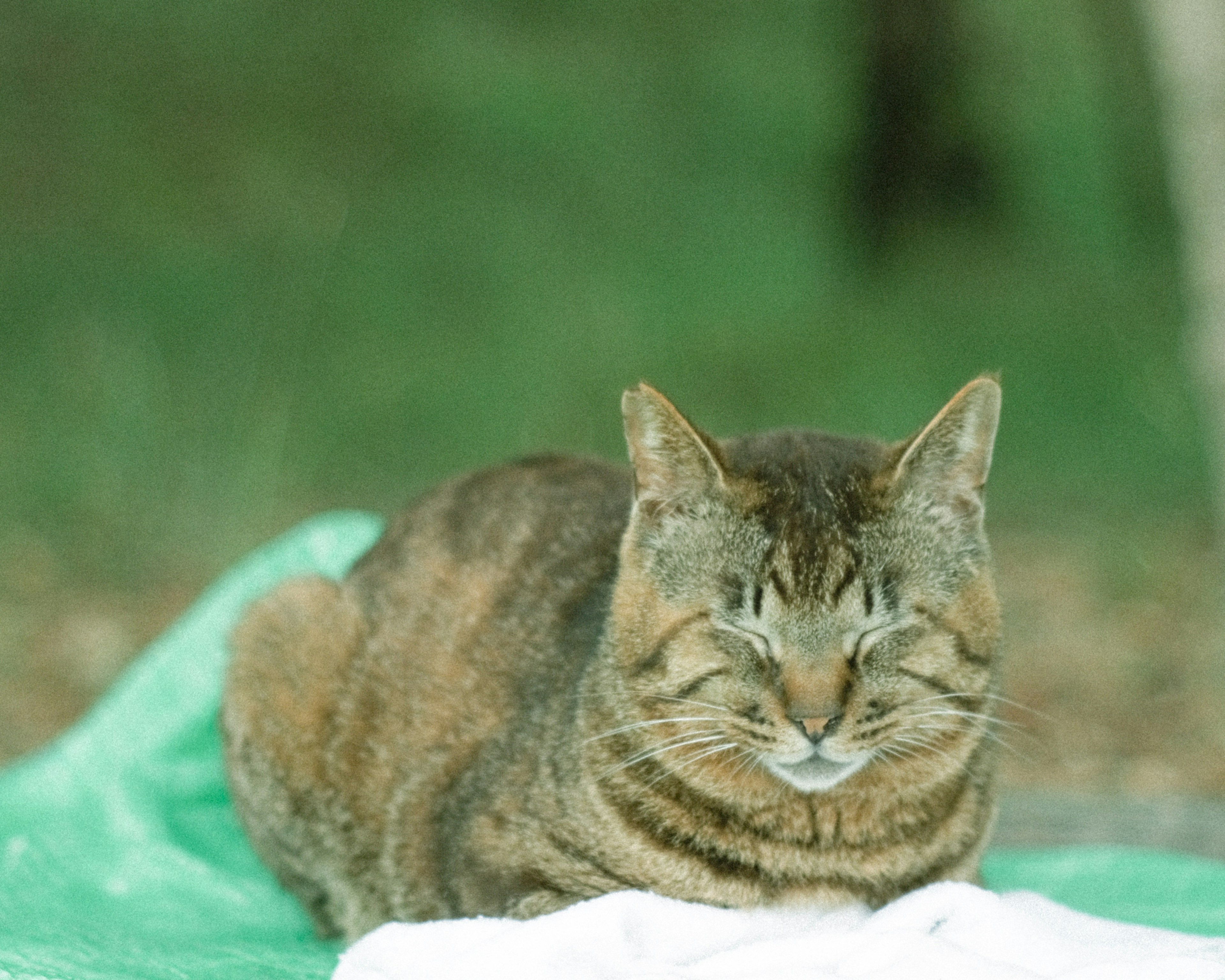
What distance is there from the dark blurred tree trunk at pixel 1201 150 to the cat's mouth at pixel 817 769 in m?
2.45

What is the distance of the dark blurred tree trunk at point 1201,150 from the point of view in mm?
3939

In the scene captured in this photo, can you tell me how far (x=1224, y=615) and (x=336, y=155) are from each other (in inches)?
238

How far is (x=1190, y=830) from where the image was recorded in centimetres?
362

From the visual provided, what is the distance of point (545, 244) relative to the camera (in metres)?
8.34

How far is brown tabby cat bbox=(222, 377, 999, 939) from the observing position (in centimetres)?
224

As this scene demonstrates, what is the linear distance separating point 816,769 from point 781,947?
0.28 m

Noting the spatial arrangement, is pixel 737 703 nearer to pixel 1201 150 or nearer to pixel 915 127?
pixel 1201 150

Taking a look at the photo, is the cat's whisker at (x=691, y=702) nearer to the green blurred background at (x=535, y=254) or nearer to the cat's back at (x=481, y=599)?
the cat's back at (x=481, y=599)

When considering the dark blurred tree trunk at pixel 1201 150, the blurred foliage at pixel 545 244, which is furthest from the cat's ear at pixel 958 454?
the blurred foliage at pixel 545 244

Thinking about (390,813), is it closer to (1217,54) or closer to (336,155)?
(1217,54)

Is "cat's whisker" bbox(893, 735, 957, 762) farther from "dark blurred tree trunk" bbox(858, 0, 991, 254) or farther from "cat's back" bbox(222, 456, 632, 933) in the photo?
"dark blurred tree trunk" bbox(858, 0, 991, 254)

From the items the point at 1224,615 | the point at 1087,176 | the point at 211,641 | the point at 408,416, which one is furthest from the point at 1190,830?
the point at 1087,176

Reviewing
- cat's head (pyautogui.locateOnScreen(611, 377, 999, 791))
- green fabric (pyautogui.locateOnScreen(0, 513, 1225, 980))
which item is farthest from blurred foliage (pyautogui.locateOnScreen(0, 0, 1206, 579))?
cat's head (pyautogui.locateOnScreen(611, 377, 999, 791))

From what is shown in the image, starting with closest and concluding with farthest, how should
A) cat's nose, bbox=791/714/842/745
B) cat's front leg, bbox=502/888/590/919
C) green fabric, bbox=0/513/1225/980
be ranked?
cat's nose, bbox=791/714/842/745
cat's front leg, bbox=502/888/590/919
green fabric, bbox=0/513/1225/980
